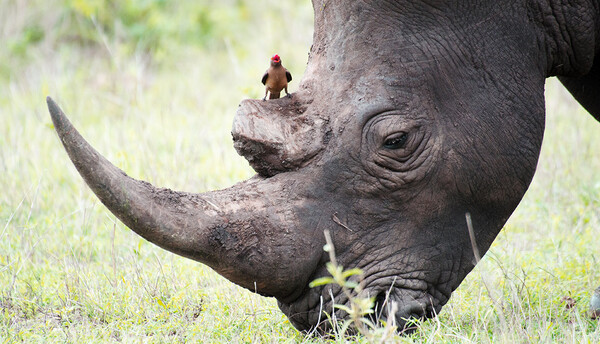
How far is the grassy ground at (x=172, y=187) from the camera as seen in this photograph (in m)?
4.68

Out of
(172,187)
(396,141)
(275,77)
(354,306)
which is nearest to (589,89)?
(396,141)

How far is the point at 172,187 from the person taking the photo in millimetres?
7219

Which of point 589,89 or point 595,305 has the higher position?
point 589,89

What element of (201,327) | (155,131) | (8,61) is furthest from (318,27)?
(8,61)

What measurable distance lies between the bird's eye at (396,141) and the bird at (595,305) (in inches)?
59.7

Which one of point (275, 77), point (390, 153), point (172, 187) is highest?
point (275, 77)

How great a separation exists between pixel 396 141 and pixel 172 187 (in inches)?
131

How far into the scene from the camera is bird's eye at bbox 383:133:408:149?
14.0 ft

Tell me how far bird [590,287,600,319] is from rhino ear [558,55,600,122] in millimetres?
1156

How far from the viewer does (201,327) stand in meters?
4.61

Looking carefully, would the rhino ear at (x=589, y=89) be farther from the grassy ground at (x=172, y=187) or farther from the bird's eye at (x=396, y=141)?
the bird's eye at (x=396, y=141)

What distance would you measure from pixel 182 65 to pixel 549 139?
5.47 m

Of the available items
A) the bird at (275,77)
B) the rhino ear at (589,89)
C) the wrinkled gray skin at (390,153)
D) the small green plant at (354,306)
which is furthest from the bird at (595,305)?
the bird at (275,77)

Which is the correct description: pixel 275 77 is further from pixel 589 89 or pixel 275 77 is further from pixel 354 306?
pixel 589 89
